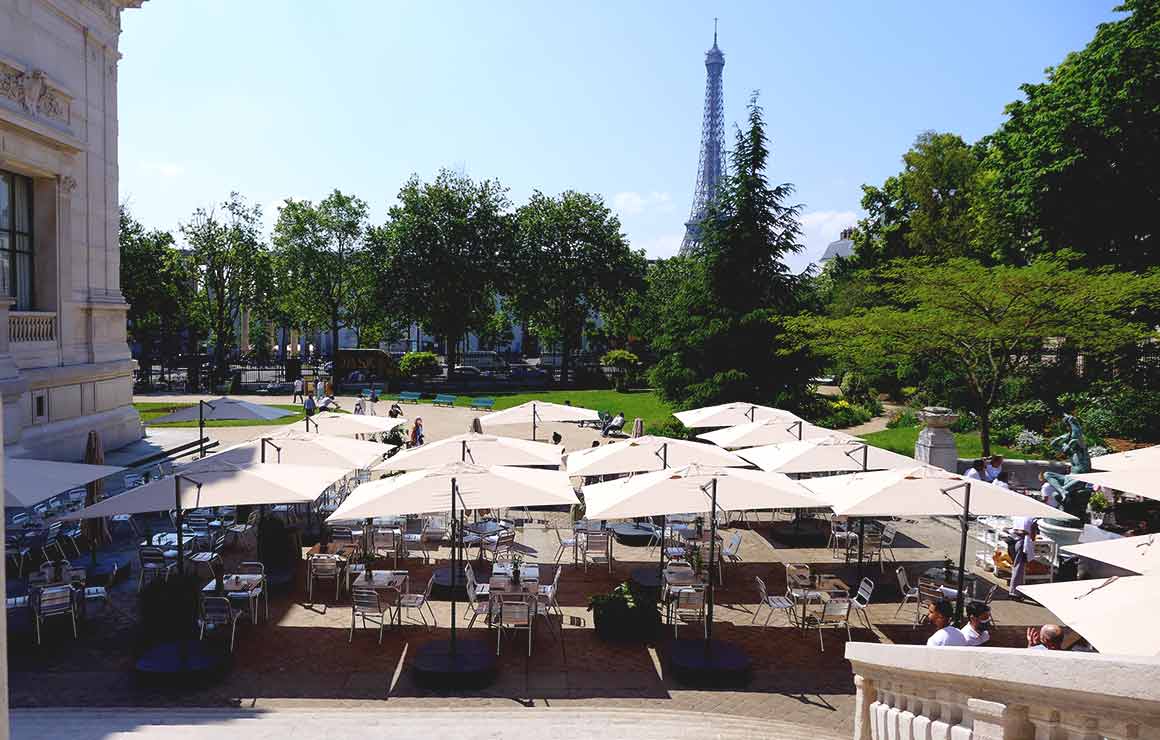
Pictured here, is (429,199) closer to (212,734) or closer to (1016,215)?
(1016,215)

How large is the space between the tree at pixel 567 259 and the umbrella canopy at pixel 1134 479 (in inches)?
1860

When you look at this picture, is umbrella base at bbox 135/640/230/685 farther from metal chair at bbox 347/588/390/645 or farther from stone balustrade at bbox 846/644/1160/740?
stone balustrade at bbox 846/644/1160/740

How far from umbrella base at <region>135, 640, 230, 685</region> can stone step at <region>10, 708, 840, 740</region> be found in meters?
0.79

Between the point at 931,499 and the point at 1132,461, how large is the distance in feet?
19.3

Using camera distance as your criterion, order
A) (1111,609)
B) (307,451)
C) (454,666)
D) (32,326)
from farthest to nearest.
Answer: (32,326), (307,451), (454,666), (1111,609)

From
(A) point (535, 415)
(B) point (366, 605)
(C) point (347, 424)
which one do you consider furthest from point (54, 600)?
(A) point (535, 415)

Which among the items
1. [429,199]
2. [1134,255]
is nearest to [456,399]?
[429,199]

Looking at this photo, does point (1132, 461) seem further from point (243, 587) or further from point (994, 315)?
point (243, 587)

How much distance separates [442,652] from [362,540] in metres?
6.24

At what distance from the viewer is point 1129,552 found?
9312 mm

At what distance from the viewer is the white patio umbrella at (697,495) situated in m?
11.9

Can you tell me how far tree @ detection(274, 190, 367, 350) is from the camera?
62.6 metres

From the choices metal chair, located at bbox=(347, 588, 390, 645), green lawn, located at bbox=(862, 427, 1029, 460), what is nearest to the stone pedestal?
green lawn, located at bbox=(862, 427, 1029, 460)

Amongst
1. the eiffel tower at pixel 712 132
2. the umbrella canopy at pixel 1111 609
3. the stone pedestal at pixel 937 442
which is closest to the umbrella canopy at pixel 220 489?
the umbrella canopy at pixel 1111 609
